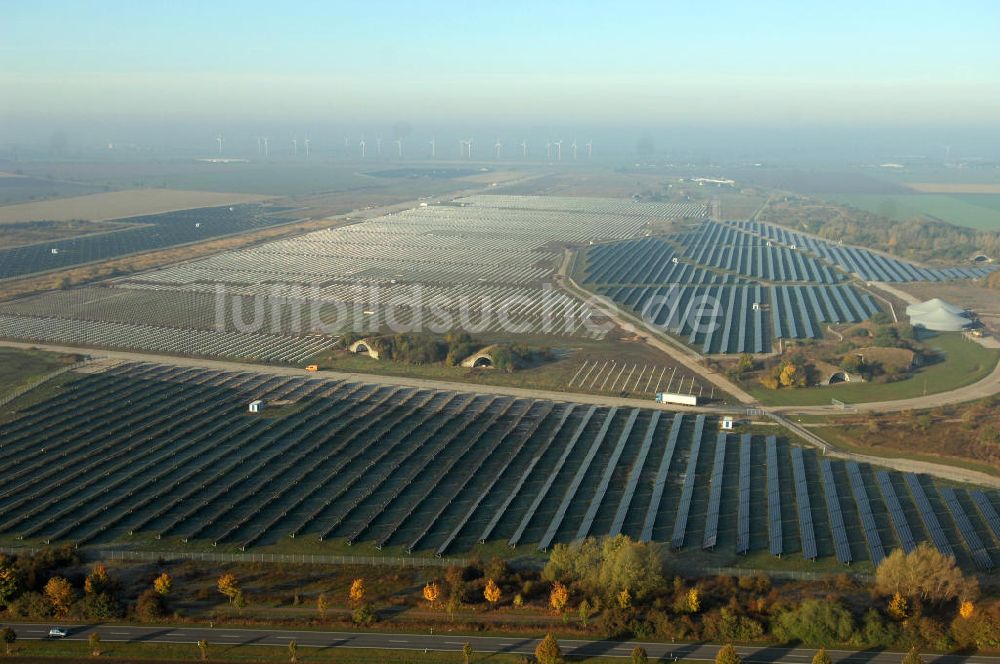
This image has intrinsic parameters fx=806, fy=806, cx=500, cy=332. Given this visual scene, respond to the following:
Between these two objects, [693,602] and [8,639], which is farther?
[693,602]

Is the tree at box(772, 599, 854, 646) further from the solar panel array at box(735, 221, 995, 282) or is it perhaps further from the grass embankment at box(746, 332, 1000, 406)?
the solar panel array at box(735, 221, 995, 282)

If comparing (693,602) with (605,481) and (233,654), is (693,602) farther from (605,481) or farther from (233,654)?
(233,654)

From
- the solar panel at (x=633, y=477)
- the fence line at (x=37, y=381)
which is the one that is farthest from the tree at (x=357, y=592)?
the fence line at (x=37, y=381)

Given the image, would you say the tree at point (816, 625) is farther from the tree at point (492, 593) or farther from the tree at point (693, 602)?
the tree at point (492, 593)

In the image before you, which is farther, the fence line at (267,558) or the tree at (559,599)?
the fence line at (267,558)

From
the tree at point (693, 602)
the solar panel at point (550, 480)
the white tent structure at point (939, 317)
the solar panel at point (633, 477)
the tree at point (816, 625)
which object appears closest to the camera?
the tree at point (816, 625)

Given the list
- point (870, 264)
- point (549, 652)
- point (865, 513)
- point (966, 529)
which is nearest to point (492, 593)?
point (549, 652)

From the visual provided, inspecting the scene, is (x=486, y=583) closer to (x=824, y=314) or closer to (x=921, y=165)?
(x=824, y=314)
